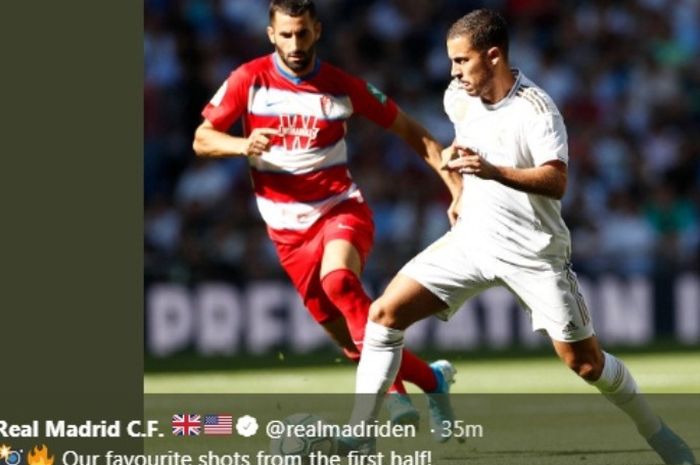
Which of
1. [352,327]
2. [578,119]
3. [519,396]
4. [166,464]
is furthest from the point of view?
[578,119]

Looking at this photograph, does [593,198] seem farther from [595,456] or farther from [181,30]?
[595,456]

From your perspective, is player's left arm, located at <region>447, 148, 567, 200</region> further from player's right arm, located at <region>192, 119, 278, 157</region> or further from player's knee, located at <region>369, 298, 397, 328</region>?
player's right arm, located at <region>192, 119, 278, 157</region>

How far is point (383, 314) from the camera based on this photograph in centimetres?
697

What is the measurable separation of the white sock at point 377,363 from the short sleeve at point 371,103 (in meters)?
1.79

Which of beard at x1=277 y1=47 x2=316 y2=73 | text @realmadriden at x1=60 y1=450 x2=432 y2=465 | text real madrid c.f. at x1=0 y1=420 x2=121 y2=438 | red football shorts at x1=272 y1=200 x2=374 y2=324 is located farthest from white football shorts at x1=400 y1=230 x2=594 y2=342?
beard at x1=277 y1=47 x2=316 y2=73

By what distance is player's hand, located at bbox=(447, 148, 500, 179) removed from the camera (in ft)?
20.7

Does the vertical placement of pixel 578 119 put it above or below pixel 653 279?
above

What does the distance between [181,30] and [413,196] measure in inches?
126

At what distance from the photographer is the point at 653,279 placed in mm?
14148

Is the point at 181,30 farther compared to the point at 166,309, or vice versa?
the point at 181,30

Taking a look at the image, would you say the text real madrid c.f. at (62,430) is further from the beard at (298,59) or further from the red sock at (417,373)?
the beard at (298,59)

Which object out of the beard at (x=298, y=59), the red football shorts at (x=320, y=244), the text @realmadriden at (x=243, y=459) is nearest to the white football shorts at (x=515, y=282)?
the text @realmadriden at (x=243, y=459)

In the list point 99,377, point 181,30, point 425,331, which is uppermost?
point 181,30

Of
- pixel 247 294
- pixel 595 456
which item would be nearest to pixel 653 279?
pixel 247 294
